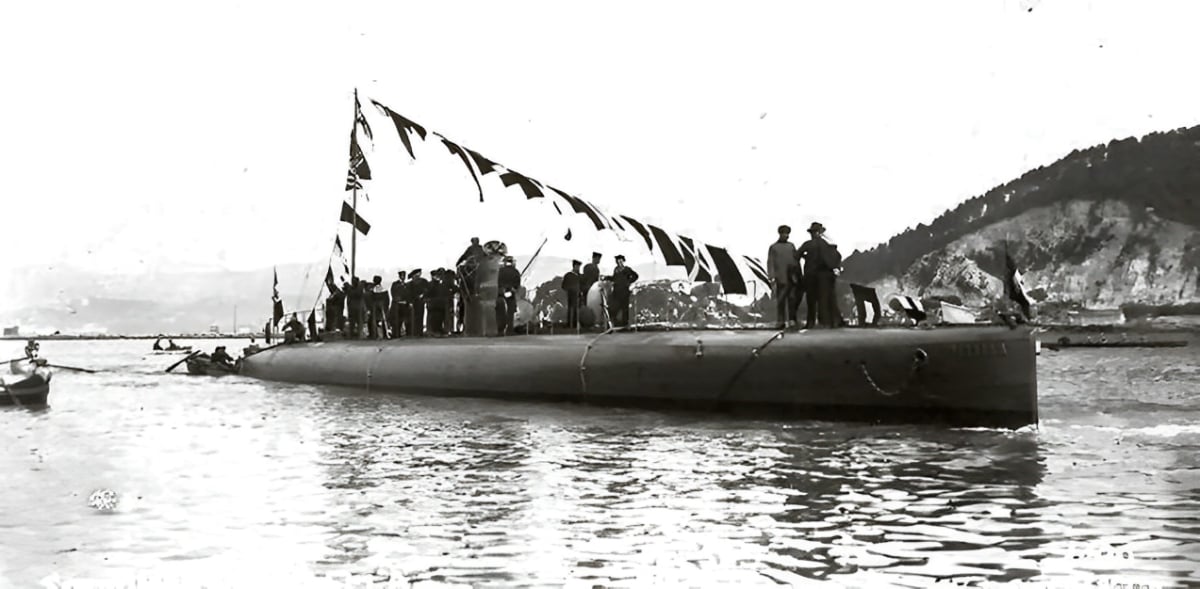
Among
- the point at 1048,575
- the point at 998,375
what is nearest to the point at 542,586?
the point at 1048,575

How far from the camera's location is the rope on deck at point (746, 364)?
20797 millimetres

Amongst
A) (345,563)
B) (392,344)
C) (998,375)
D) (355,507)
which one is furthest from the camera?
(392,344)

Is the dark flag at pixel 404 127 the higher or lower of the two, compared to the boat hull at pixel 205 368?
higher

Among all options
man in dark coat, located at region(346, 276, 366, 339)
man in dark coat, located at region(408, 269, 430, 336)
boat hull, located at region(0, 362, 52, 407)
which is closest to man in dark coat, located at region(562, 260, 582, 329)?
man in dark coat, located at region(408, 269, 430, 336)

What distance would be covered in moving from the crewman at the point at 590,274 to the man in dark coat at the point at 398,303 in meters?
7.26

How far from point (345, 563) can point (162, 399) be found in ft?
85.6

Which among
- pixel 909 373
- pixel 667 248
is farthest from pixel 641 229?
pixel 909 373

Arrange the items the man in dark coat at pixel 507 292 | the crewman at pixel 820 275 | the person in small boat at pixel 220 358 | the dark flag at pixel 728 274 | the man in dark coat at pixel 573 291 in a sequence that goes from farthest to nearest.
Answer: the person in small boat at pixel 220 358 < the man in dark coat at pixel 507 292 < the man in dark coat at pixel 573 291 < the dark flag at pixel 728 274 < the crewman at pixel 820 275

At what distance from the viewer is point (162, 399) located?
33.2 metres

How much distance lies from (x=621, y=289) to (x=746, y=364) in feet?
17.0

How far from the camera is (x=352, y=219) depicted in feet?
120

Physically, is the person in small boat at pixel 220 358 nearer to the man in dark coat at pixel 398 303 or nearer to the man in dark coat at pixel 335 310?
the man in dark coat at pixel 335 310

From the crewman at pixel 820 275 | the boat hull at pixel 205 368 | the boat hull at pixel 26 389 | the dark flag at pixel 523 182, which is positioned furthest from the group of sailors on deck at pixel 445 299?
the boat hull at pixel 205 368

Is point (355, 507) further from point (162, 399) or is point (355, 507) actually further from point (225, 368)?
point (225, 368)
